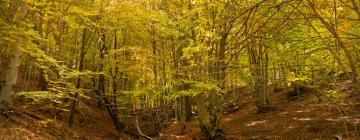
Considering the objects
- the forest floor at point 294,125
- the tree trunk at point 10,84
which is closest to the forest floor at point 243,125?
the forest floor at point 294,125

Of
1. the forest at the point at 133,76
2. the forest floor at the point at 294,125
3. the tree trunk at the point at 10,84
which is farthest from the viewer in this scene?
the forest floor at the point at 294,125

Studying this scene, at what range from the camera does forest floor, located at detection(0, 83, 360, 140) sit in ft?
43.9

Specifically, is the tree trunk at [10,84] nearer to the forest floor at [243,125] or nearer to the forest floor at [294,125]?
the forest floor at [243,125]

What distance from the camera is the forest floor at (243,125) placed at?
43.9 feet

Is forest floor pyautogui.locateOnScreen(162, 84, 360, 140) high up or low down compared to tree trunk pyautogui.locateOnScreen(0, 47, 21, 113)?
down

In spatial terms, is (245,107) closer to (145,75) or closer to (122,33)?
(145,75)

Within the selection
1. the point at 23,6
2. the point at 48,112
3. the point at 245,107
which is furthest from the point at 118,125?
the point at 245,107

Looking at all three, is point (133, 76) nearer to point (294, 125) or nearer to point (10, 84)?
point (10, 84)

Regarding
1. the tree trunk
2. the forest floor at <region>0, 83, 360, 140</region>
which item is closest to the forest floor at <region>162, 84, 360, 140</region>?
the forest floor at <region>0, 83, 360, 140</region>

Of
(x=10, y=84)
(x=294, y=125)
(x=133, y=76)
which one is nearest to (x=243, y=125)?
(x=294, y=125)

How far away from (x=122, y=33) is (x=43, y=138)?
1016 centimetres

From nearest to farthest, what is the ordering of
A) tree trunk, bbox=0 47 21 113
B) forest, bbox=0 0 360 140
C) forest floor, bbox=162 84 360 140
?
forest, bbox=0 0 360 140, tree trunk, bbox=0 47 21 113, forest floor, bbox=162 84 360 140

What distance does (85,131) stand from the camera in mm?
18906

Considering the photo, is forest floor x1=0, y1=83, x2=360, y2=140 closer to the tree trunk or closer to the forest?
the forest
